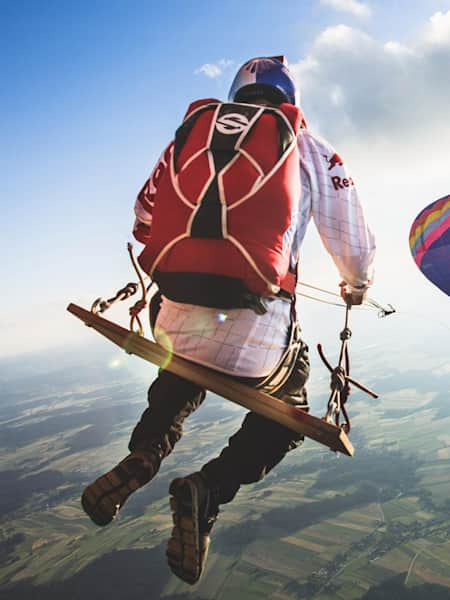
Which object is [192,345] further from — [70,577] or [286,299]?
[70,577]

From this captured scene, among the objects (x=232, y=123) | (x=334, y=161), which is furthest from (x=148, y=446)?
(x=334, y=161)

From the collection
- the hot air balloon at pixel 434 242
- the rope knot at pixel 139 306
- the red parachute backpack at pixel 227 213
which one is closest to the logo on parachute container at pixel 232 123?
the red parachute backpack at pixel 227 213

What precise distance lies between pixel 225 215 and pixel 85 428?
189530 millimetres

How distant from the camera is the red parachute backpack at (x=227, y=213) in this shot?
1823mm

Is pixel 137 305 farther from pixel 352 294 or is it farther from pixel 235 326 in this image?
pixel 352 294

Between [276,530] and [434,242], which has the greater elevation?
[434,242]

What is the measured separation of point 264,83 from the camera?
8.60 feet

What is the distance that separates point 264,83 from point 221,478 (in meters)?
2.71

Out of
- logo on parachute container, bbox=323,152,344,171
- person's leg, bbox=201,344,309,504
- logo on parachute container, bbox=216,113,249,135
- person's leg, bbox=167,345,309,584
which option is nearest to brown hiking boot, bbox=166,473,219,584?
person's leg, bbox=167,345,309,584

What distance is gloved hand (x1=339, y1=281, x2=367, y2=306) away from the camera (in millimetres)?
2773

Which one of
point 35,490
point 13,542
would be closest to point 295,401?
point 13,542

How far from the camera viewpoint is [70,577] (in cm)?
7525

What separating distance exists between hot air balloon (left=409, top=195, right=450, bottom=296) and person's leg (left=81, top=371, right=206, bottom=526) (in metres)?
19.5

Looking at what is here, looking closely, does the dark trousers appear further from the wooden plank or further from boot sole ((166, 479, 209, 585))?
the wooden plank
